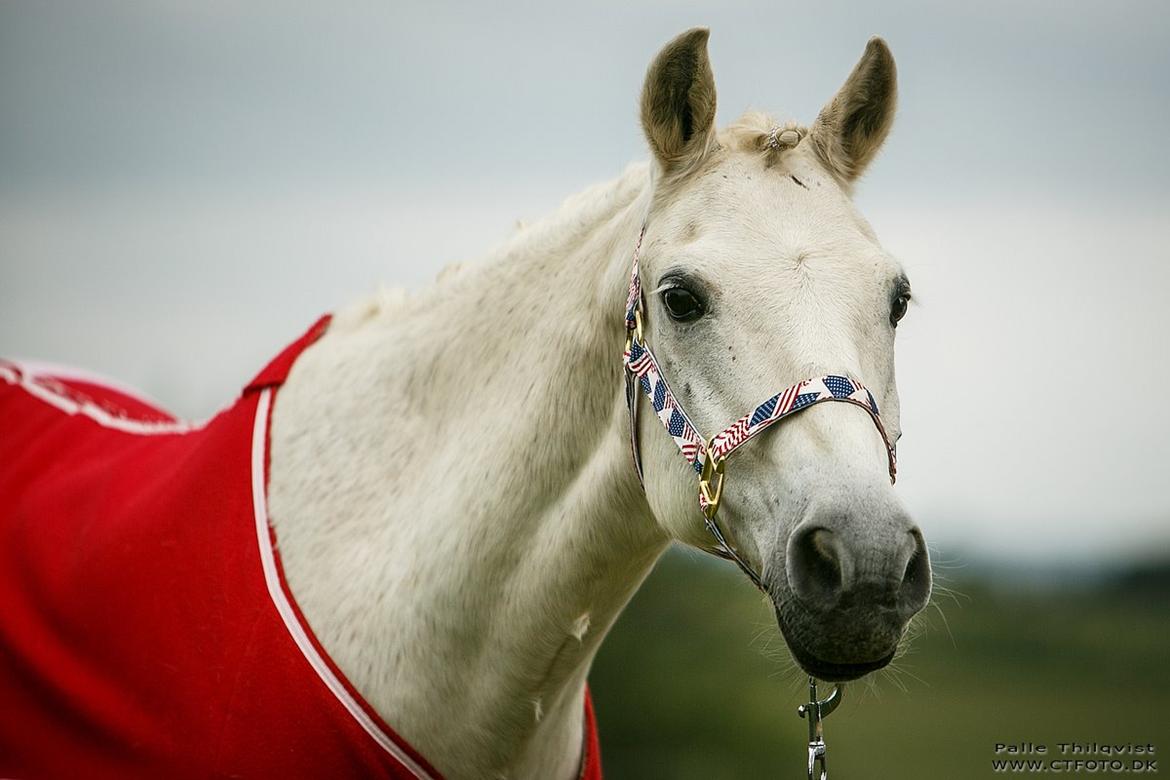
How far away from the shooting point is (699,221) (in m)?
2.44

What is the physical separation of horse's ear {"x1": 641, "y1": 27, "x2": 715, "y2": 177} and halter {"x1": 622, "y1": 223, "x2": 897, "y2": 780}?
227mm

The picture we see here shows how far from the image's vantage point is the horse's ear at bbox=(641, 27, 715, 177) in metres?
2.54

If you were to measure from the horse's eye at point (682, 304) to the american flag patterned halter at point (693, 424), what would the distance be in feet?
0.42

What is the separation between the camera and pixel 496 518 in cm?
270

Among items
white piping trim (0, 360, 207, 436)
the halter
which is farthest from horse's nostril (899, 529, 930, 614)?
white piping trim (0, 360, 207, 436)

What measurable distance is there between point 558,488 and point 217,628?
3.56 ft

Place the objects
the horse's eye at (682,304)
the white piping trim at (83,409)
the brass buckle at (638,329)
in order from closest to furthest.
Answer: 1. the horse's eye at (682,304)
2. the brass buckle at (638,329)
3. the white piping trim at (83,409)

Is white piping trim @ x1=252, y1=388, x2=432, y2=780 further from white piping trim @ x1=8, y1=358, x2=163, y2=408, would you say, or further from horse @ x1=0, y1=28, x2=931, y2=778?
white piping trim @ x1=8, y1=358, x2=163, y2=408

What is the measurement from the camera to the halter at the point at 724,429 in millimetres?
2088

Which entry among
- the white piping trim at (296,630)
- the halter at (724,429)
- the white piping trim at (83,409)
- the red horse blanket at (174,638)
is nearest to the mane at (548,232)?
the halter at (724,429)

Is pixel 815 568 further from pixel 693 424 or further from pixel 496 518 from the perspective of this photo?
pixel 496 518

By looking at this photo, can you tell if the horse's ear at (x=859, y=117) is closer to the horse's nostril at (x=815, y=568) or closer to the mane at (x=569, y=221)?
the mane at (x=569, y=221)

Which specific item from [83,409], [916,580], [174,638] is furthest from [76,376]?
[916,580]

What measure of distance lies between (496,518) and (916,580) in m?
1.19
